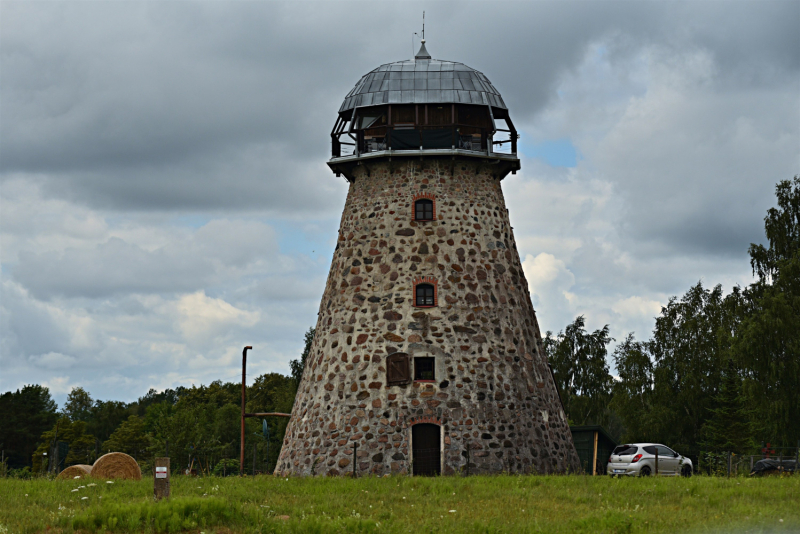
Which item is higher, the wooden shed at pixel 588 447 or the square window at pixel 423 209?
the square window at pixel 423 209

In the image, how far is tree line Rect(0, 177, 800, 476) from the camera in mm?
44062

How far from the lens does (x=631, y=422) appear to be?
5866cm

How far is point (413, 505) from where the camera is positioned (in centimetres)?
2102

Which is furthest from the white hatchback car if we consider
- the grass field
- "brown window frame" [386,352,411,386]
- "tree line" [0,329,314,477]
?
"tree line" [0,329,314,477]

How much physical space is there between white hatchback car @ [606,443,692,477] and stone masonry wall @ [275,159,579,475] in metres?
1.75

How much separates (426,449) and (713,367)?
33009mm

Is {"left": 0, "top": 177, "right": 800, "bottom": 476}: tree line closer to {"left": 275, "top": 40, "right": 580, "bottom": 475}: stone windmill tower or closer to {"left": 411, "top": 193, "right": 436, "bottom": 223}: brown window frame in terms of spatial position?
{"left": 275, "top": 40, "right": 580, "bottom": 475}: stone windmill tower

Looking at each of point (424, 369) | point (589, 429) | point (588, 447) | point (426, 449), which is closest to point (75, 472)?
point (426, 449)

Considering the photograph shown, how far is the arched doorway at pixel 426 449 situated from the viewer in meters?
31.6

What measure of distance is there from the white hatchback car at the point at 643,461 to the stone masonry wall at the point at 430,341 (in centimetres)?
175

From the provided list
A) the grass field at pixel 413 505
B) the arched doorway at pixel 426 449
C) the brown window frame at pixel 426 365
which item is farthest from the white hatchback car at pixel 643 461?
the brown window frame at pixel 426 365

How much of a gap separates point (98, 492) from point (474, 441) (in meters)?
14.4

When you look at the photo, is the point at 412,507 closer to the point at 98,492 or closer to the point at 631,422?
the point at 98,492

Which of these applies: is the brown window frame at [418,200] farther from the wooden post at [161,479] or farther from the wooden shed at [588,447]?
the wooden post at [161,479]
